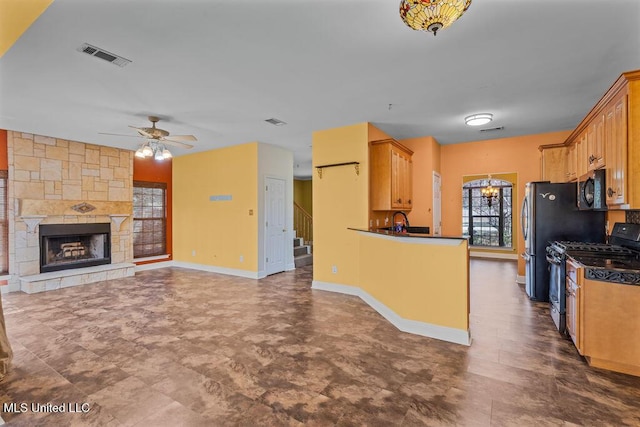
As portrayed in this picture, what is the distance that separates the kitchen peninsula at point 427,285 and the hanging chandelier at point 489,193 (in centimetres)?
682

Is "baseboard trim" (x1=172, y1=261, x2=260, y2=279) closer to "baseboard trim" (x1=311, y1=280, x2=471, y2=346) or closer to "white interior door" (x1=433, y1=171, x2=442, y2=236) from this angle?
"baseboard trim" (x1=311, y1=280, x2=471, y2=346)

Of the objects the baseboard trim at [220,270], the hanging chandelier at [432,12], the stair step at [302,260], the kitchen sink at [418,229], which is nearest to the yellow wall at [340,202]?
the kitchen sink at [418,229]

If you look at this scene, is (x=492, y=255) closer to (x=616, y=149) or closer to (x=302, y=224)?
(x=302, y=224)

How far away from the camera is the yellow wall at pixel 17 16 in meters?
2.15

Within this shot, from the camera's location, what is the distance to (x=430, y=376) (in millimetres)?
2463

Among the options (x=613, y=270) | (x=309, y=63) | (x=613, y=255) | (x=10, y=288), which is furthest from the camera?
(x=10, y=288)

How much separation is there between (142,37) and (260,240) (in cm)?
436

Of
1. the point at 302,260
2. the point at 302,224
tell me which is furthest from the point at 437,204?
the point at 302,224

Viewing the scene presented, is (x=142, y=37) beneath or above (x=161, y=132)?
above

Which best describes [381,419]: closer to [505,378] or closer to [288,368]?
[288,368]

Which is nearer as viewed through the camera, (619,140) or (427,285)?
(619,140)

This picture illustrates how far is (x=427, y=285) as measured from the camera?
10.7ft

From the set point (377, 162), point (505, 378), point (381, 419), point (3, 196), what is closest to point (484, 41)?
point (377, 162)

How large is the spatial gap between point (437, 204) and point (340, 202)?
262 cm
